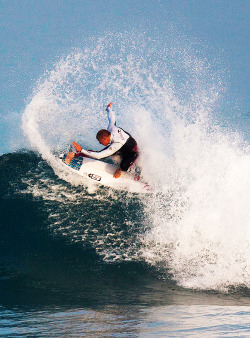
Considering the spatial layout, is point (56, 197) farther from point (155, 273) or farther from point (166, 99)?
point (166, 99)

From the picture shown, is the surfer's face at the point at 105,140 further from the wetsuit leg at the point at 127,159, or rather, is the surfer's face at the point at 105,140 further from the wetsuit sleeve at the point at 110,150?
the wetsuit leg at the point at 127,159

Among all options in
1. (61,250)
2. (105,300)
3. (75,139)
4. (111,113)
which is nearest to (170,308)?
(105,300)

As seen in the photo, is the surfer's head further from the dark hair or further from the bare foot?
the bare foot

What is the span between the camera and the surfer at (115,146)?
7.03m

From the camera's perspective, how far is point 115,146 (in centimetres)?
722

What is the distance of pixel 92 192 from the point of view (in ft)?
26.9

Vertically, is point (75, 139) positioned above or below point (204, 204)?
above

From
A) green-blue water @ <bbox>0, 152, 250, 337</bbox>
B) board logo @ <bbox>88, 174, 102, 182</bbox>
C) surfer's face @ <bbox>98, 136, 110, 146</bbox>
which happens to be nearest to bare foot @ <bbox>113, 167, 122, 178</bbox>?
board logo @ <bbox>88, 174, 102, 182</bbox>

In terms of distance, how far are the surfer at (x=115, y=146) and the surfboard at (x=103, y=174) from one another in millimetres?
182

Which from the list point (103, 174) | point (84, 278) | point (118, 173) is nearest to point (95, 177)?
point (103, 174)

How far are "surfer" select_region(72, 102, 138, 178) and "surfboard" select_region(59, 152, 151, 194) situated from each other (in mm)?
182

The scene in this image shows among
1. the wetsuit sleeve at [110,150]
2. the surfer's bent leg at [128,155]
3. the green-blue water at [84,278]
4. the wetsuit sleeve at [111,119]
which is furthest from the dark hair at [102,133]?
the green-blue water at [84,278]

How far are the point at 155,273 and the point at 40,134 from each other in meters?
4.46

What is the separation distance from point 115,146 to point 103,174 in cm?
88
